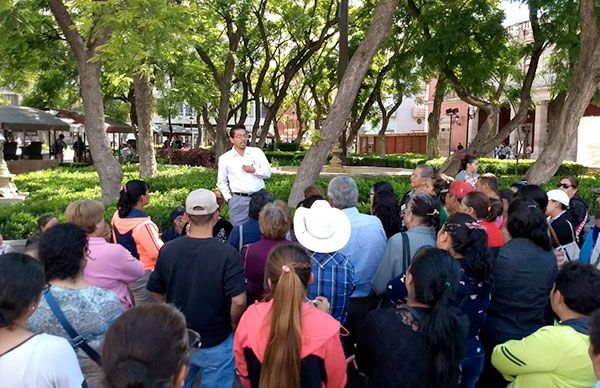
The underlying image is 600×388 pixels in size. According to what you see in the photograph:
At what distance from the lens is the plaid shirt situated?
11.3 ft

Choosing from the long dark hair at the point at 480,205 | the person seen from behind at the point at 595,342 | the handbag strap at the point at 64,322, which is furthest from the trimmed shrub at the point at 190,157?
the person seen from behind at the point at 595,342

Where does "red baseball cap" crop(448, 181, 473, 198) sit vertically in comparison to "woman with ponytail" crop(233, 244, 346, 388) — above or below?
above

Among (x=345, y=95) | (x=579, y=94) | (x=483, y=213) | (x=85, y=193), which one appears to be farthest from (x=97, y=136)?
(x=579, y=94)

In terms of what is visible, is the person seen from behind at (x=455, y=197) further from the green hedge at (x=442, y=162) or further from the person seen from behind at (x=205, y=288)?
the green hedge at (x=442, y=162)

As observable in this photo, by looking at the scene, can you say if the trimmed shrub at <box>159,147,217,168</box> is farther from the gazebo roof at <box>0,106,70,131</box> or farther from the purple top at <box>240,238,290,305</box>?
the purple top at <box>240,238,290,305</box>

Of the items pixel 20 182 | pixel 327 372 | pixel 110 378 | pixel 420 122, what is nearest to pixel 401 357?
pixel 327 372

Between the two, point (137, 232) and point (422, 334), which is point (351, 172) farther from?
point (422, 334)

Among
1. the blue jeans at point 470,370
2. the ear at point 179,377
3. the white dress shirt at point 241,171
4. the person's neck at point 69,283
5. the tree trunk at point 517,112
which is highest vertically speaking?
the tree trunk at point 517,112

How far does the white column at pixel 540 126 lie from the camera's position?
35.8 meters

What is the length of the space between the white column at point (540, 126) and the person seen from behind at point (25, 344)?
37.5 m

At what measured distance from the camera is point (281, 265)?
8.54 ft

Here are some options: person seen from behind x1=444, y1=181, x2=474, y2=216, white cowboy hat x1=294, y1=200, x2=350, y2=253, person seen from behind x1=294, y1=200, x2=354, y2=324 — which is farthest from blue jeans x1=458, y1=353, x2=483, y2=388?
person seen from behind x1=444, y1=181, x2=474, y2=216

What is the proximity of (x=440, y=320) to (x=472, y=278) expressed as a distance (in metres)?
0.80

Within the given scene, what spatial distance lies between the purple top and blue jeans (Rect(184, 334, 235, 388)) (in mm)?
459
